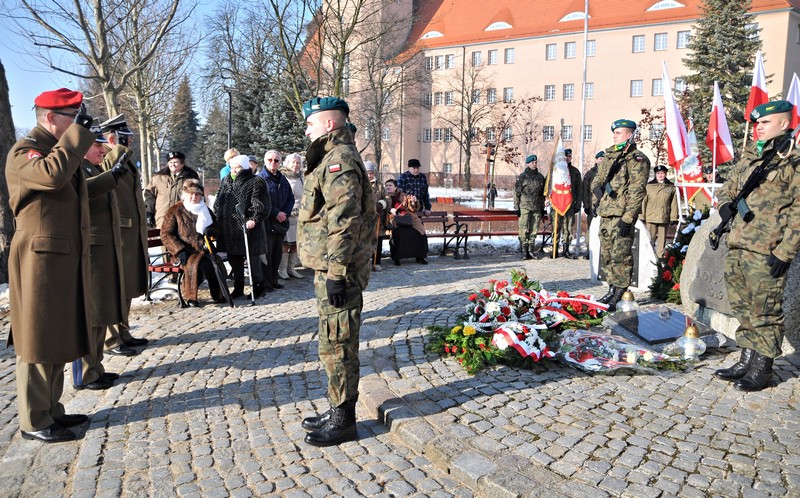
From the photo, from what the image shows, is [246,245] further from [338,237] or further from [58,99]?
[338,237]

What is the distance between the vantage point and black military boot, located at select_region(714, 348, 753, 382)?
493 centimetres

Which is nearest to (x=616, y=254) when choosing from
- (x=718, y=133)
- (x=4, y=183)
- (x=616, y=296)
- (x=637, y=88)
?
(x=616, y=296)

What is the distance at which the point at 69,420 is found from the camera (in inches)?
170

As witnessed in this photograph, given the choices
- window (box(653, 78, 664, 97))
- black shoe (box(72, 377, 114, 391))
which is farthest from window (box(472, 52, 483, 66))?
black shoe (box(72, 377, 114, 391))

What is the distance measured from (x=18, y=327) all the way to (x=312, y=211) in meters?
2.11

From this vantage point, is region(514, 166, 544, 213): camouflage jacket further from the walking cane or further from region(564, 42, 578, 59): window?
region(564, 42, 578, 59): window

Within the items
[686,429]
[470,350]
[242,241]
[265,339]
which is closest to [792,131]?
[686,429]

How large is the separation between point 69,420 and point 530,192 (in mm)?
10482

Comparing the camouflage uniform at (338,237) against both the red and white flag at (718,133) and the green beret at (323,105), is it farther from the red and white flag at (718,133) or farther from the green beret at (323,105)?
the red and white flag at (718,133)

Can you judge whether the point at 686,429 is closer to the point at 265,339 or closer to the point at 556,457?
the point at 556,457

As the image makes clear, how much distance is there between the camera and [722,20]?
116ft

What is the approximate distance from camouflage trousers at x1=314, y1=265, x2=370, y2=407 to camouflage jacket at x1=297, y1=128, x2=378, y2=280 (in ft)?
0.53

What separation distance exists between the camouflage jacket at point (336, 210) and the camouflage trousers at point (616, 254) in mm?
4480

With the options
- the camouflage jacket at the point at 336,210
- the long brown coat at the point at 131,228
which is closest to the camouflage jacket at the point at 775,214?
the camouflage jacket at the point at 336,210
